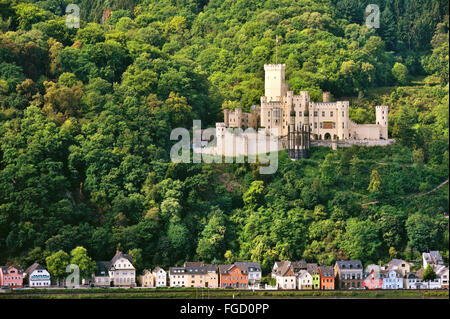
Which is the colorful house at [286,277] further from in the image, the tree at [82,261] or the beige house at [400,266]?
the tree at [82,261]

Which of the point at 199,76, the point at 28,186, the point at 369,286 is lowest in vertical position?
the point at 369,286

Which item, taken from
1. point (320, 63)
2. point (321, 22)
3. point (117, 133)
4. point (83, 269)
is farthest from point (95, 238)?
point (321, 22)

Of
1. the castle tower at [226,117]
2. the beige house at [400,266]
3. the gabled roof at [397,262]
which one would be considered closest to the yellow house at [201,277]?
the beige house at [400,266]

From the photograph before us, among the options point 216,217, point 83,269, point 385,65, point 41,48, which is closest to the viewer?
point 83,269

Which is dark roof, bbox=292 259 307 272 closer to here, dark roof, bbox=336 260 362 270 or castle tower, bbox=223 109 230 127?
dark roof, bbox=336 260 362 270

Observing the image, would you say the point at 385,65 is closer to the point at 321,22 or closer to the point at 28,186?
the point at 321,22

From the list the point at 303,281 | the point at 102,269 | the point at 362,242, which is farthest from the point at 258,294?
the point at 102,269

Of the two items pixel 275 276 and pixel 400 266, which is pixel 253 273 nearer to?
pixel 275 276
